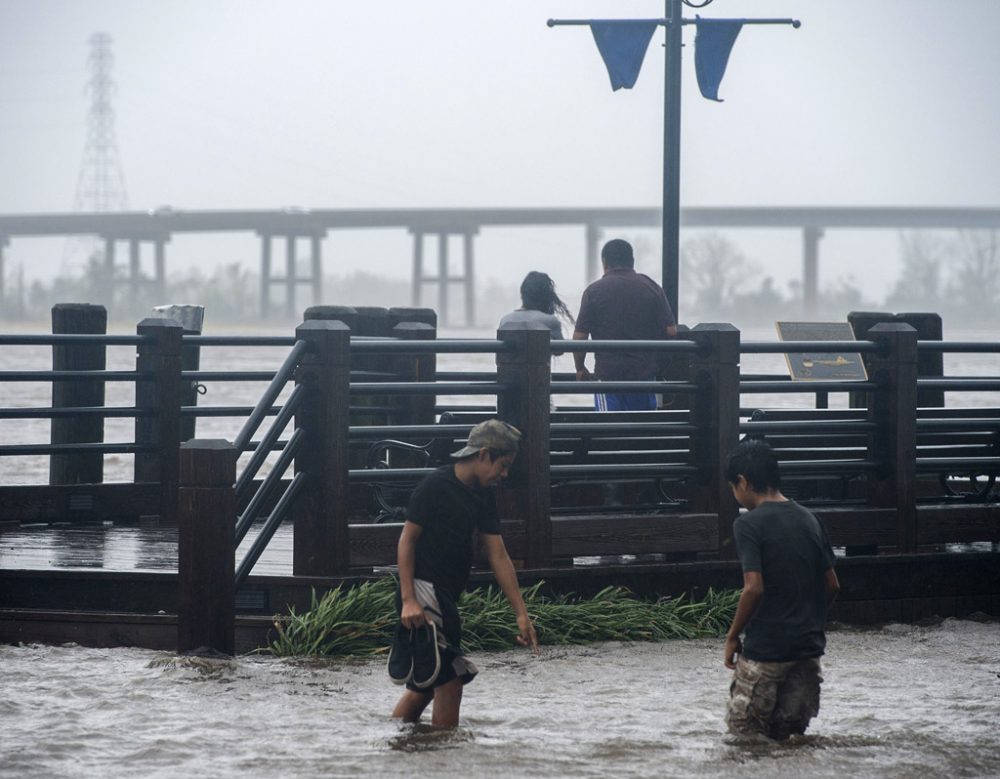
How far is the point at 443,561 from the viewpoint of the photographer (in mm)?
6512

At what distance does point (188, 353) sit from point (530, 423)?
15.2 feet

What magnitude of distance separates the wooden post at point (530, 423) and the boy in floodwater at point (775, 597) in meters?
2.64

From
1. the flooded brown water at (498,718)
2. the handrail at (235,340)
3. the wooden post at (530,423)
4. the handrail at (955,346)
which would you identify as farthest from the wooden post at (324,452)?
the handrail at (955,346)

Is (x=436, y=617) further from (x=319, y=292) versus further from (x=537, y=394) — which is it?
(x=319, y=292)

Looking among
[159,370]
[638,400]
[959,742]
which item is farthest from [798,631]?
[159,370]

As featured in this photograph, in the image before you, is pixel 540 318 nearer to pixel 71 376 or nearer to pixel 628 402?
pixel 628 402

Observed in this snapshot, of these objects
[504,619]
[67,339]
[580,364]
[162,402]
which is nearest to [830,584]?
[504,619]

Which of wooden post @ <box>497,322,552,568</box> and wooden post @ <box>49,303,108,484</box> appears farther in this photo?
wooden post @ <box>49,303,108,484</box>

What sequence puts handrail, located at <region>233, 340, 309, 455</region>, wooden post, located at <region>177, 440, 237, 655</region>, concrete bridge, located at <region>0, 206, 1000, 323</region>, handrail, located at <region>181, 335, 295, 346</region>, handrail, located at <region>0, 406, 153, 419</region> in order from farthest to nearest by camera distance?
1. concrete bridge, located at <region>0, 206, 1000, 323</region>
2. handrail, located at <region>181, 335, 295, 346</region>
3. handrail, located at <region>0, 406, 153, 419</region>
4. handrail, located at <region>233, 340, 309, 455</region>
5. wooden post, located at <region>177, 440, 237, 655</region>

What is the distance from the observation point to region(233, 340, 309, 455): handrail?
818cm

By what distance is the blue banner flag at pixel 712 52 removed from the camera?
41.9 feet

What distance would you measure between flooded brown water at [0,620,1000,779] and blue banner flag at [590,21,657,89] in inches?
214

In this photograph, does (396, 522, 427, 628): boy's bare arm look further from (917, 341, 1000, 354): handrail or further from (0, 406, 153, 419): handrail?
(917, 341, 1000, 354): handrail

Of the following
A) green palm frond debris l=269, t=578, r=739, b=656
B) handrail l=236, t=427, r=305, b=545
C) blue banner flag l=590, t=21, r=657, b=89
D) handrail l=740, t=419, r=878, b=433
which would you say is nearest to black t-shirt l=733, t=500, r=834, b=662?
green palm frond debris l=269, t=578, r=739, b=656
